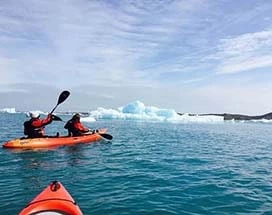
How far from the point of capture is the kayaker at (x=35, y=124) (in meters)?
16.7

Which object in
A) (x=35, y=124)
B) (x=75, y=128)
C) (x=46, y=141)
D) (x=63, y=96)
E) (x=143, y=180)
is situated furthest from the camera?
(x=75, y=128)

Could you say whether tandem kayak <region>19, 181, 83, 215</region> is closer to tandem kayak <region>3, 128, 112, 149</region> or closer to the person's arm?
the person's arm

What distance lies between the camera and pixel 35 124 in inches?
671

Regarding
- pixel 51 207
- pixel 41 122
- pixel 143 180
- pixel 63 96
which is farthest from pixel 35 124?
pixel 51 207

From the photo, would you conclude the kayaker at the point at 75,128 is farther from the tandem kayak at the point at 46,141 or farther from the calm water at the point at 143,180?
the calm water at the point at 143,180

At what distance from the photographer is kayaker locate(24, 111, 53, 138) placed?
16.7m

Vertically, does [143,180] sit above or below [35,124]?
below

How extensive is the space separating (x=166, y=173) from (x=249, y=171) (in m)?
3.17

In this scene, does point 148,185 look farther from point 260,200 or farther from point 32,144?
point 32,144

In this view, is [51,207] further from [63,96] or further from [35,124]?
[63,96]

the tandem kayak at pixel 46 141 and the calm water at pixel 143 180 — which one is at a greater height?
the tandem kayak at pixel 46 141

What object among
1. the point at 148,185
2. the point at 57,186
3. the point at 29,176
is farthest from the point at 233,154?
the point at 57,186

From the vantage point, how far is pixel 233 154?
1781 cm

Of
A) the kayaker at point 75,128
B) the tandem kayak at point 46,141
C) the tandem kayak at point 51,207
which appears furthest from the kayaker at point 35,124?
the tandem kayak at point 51,207
